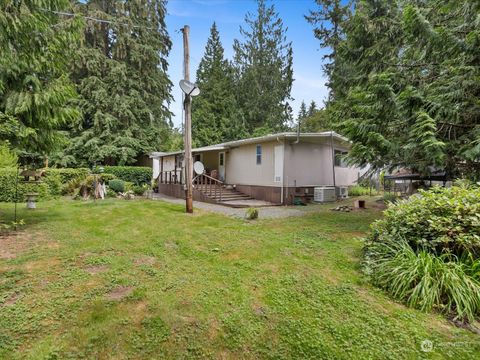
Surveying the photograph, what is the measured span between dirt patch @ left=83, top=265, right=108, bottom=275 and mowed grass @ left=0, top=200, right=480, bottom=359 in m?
0.01

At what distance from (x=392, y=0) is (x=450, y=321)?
1218 centimetres

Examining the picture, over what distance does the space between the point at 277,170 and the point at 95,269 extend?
9059 millimetres

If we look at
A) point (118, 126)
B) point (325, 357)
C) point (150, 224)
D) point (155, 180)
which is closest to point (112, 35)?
point (118, 126)

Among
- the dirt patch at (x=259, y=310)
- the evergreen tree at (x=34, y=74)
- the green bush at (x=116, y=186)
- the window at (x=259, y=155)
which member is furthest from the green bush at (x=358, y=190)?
the evergreen tree at (x=34, y=74)

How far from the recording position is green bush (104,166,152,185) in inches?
685

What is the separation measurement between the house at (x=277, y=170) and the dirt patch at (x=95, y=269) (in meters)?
7.88

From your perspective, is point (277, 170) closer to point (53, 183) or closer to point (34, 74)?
point (34, 74)

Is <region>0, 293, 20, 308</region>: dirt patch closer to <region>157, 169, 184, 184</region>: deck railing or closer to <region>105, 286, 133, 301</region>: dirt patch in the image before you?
<region>105, 286, 133, 301</region>: dirt patch

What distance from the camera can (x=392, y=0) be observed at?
10383 mm

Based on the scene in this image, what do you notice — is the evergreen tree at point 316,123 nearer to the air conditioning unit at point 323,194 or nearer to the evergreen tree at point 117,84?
the air conditioning unit at point 323,194

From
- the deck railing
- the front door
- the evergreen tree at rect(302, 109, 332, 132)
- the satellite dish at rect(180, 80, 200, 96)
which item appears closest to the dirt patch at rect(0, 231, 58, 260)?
the satellite dish at rect(180, 80, 200, 96)

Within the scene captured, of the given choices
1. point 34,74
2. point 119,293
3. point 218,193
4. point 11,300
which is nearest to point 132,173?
point 218,193

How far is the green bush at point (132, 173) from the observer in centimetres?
1741

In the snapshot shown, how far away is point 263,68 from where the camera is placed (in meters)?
27.8
